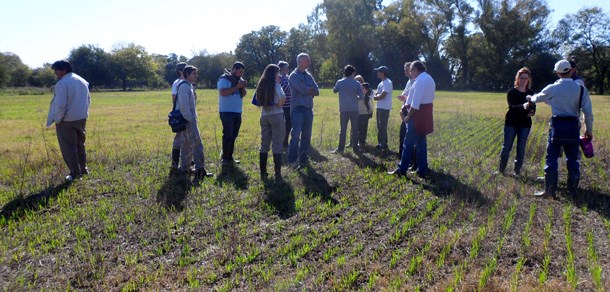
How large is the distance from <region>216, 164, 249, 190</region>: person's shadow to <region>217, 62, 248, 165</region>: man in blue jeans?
1.12 feet

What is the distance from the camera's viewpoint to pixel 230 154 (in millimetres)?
7926

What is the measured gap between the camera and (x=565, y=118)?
5.65m

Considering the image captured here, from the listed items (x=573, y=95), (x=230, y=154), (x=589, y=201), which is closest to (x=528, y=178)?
(x=589, y=201)

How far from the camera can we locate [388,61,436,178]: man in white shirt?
6.54m

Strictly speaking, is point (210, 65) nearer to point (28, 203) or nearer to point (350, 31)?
point (350, 31)

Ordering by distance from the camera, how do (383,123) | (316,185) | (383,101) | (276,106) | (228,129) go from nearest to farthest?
(316,185) < (276,106) < (228,129) < (383,101) < (383,123)

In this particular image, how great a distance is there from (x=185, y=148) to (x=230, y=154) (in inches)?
46.9

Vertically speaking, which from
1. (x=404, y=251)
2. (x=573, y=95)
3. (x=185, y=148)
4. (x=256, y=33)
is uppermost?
(x=256, y=33)

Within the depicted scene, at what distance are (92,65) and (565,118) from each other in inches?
3152

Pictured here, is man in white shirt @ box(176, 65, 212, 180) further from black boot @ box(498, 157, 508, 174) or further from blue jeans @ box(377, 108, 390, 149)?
black boot @ box(498, 157, 508, 174)

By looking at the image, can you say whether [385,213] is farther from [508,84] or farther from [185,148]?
[508,84]

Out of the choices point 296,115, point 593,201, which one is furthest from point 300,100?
point 593,201

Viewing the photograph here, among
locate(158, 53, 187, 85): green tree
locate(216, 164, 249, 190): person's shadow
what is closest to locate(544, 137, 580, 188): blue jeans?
locate(216, 164, 249, 190): person's shadow

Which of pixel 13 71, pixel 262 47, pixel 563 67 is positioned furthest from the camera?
pixel 262 47
